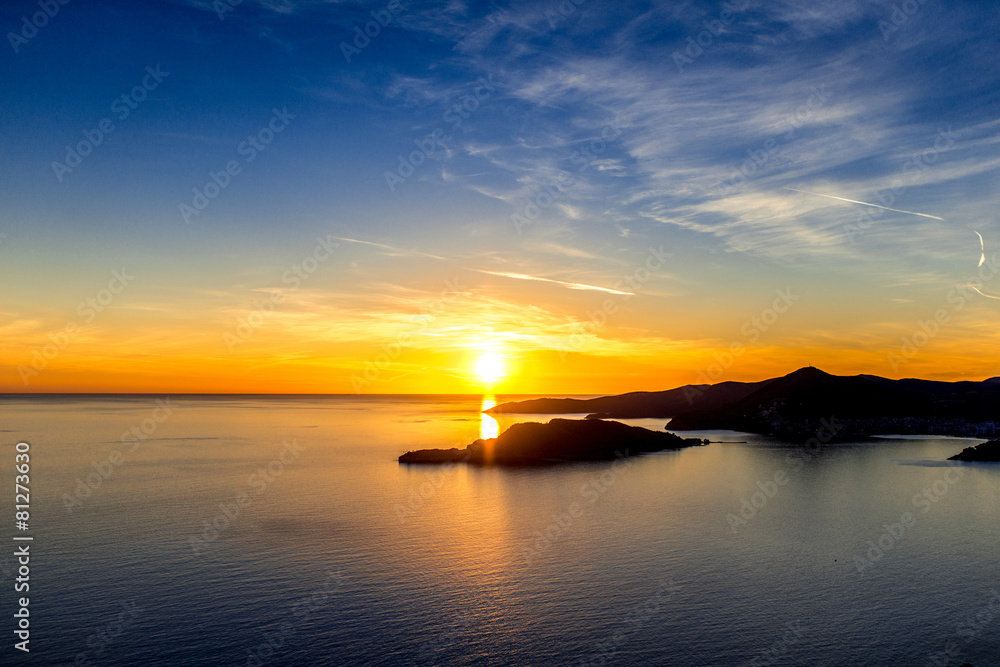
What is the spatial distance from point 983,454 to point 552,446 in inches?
3590

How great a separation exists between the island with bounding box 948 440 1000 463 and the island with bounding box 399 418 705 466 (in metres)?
59.5

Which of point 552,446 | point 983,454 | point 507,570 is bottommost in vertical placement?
point 983,454

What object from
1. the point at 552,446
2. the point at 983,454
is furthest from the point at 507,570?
the point at 983,454

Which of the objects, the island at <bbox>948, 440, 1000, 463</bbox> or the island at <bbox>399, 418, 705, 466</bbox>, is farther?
the island at <bbox>948, 440, 1000, 463</bbox>

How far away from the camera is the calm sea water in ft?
110

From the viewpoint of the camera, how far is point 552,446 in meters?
126

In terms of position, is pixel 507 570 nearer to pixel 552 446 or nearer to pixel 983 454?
pixel 552 446

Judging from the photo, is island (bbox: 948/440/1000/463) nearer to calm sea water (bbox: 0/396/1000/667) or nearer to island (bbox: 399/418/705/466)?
calm sea water (bbox: 0/396/1000/667)

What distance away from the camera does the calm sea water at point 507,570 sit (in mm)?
33406

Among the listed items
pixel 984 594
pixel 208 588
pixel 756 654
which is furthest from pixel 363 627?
pixel 984 594

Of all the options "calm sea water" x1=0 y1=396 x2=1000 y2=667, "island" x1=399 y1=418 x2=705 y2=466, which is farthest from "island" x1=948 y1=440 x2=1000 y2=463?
"island" x1=399 y1=418 x2=705 y2=466

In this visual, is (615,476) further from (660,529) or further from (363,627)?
(363,627)

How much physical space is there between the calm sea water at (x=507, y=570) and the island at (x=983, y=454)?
1149 inches

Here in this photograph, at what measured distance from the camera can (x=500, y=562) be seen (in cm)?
4909
